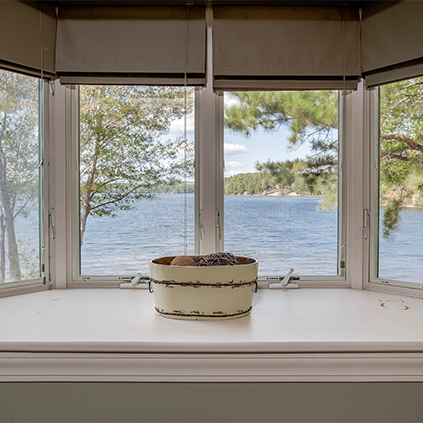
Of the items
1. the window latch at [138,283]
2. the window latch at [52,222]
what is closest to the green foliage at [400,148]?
the window latch at [138,283]

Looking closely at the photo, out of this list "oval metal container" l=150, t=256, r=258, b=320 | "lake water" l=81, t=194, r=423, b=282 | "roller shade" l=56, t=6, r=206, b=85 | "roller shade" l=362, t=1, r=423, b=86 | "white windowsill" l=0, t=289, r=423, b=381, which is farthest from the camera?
"lake water" l=81, t=194, r=423, b=282

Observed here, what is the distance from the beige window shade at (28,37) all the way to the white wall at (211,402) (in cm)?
121

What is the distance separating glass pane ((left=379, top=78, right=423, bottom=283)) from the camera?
1.52 meters

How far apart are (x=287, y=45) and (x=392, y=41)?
0.42 m

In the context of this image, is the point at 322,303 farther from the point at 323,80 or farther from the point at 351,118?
the point at 323,80

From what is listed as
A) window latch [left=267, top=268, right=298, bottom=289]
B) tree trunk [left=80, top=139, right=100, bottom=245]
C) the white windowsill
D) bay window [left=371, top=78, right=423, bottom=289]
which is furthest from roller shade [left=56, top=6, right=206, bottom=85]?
the white windowsill

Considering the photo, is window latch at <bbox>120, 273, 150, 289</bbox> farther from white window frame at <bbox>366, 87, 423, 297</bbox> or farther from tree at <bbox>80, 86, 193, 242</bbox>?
white window frame at <bbox>366, 87, 423, 297</bbox>

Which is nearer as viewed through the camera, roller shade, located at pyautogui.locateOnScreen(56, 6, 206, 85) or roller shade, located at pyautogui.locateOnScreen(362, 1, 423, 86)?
roller shade, located at pyautogui.locateOnScreen(362, 1, 423, 86)

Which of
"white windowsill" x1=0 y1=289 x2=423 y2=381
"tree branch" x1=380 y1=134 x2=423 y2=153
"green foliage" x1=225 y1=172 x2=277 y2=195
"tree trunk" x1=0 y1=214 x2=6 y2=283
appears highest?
"tree branch" x1=380 y1=134 x2=423 y2=153

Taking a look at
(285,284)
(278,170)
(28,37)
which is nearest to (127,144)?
(28,37)

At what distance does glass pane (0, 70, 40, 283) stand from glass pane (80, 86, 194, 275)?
0.20 metres

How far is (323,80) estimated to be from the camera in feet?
5.23

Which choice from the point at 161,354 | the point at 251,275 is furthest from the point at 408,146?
the point at 161,354

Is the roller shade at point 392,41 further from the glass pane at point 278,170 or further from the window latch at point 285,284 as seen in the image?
the window latch at point 285,284
